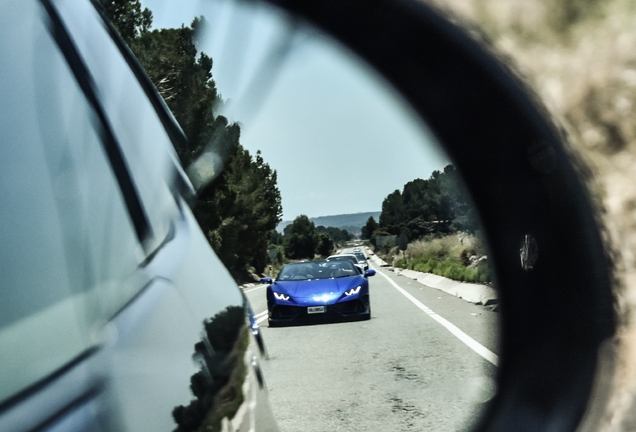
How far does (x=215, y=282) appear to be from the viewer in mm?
2098

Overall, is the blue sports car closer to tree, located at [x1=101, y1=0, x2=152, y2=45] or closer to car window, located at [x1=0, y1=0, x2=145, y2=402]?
tree, located at [x1=101, y1=0, x2=152, y2=45]

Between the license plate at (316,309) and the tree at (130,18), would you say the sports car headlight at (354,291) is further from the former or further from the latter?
the tree at (130,18)

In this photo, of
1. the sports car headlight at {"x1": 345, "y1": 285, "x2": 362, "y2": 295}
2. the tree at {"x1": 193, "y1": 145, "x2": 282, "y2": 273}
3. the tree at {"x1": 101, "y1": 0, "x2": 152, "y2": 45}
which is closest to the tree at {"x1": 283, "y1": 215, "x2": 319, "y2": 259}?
the tree at {"x1": 193, "y1": 145, "x2": 282, "y2": 273}

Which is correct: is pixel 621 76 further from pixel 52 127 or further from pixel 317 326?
pixel 317 326

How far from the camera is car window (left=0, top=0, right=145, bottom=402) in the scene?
4.42 ft

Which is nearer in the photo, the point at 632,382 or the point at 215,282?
the point at 632,382

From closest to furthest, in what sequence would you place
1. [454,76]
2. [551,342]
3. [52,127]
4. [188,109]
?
[551,342]
[454,76]
[52,127]
[188,109]

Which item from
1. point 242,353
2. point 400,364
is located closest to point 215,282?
Answer: point 242,353

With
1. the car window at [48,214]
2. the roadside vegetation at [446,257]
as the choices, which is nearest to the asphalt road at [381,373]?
the roadside vegetation at [446,257]

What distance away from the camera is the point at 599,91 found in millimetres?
1382

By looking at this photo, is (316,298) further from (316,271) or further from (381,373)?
(381,373)

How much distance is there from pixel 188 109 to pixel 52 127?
10.4 metres

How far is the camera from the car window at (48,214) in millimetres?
1347

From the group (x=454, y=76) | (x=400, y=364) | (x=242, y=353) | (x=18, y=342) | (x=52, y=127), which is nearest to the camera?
(x=18, y=342)
